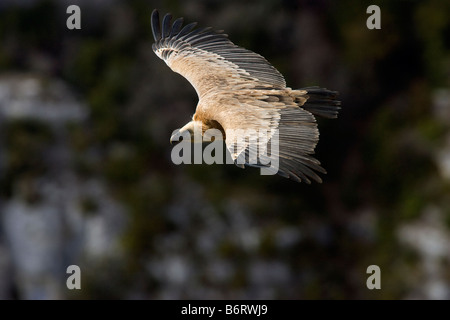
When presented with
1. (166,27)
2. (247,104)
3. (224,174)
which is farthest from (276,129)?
(224,174)

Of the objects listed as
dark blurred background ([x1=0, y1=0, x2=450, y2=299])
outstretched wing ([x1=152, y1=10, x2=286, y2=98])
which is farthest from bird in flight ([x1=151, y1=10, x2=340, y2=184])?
dark blurred background ([x1=0, y1=0, x2=450, y2=299])

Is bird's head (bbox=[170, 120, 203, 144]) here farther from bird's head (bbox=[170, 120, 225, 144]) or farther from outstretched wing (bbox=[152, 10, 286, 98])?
outstretched wing (bbox=[152, 10, 286, 98])

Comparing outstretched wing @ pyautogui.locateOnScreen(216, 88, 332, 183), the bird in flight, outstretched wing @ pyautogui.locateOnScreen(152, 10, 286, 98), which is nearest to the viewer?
outstretched wing @ pyautogui.locateOnScreen(216, 88, 332, 183)

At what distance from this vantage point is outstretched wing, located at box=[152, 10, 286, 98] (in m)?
9.84

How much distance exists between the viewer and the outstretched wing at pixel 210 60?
9.84 m

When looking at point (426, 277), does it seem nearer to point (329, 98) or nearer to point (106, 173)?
point (106, 173)

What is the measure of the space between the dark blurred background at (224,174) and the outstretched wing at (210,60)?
1419 centimetres

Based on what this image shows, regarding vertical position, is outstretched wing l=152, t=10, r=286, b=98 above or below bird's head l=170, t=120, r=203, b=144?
above

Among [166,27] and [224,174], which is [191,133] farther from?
[224,174]

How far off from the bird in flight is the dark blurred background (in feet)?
47.2

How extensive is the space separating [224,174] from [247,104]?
17358 millimetres

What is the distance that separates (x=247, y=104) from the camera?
909 cm

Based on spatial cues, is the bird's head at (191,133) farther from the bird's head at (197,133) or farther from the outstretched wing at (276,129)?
the outstretched wing at (276,129)
